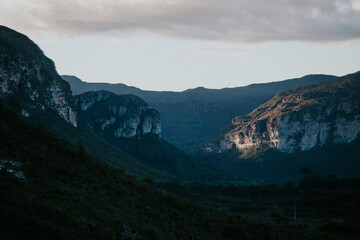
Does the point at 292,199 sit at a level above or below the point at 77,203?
below

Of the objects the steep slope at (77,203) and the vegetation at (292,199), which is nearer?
the steep slope at (77,203)

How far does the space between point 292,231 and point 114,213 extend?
36532 mm

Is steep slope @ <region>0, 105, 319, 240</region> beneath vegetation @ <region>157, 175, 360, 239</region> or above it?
above

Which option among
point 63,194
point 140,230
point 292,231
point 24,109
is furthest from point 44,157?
point 24,109

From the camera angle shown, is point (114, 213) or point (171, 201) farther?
point (171, 201)

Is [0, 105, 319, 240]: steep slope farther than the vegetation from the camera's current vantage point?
No

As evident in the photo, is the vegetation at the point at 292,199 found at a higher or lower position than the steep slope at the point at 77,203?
lower

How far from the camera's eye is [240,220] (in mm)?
64250

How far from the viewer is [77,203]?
40844 millimetres

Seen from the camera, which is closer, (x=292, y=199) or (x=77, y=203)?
(x=77, y=203)

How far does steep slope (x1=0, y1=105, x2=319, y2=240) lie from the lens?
34031 mm

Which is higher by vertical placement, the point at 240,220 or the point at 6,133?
the point at 6,133

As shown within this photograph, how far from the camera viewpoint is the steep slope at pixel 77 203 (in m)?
34.0

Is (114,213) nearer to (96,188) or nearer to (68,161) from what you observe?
(96,188)
